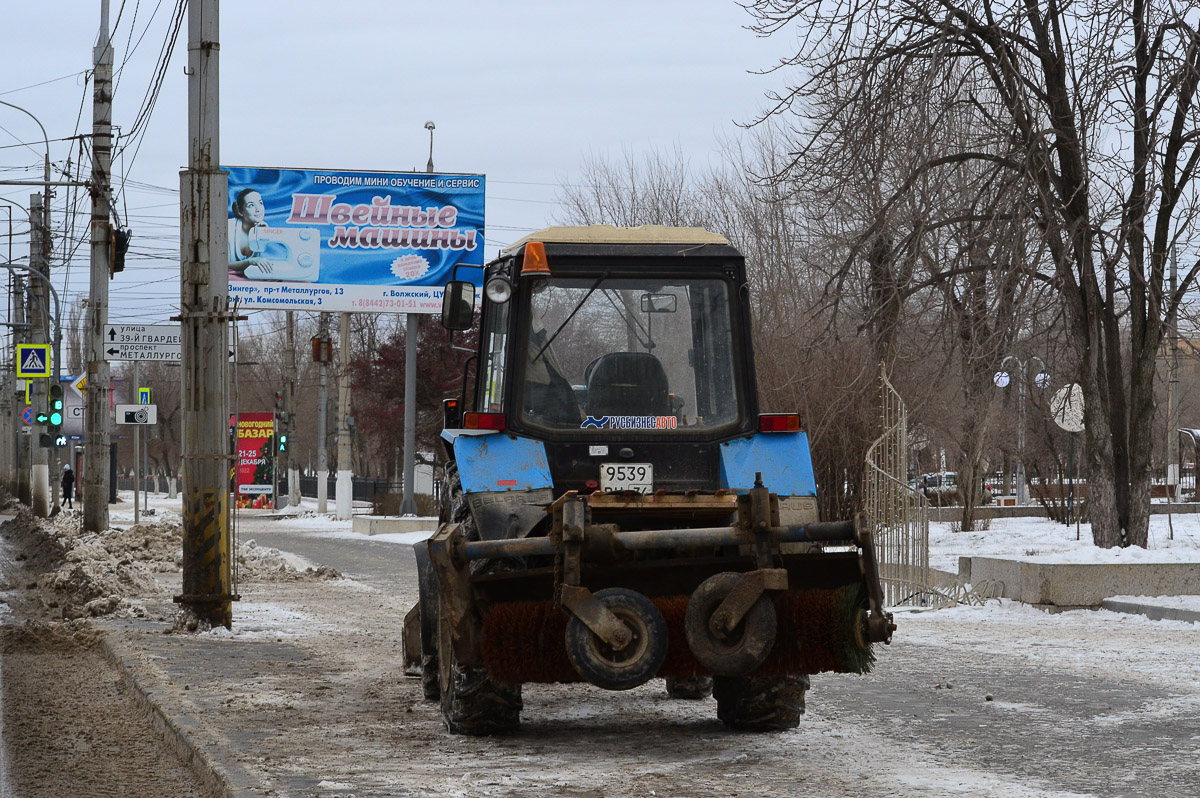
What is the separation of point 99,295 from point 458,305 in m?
19.9

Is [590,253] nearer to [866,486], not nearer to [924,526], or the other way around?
[924,526]

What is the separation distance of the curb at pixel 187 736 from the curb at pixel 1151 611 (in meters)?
9.15

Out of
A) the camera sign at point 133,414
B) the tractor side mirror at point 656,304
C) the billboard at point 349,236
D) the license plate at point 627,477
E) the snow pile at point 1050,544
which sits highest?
the billboard at point 349,236

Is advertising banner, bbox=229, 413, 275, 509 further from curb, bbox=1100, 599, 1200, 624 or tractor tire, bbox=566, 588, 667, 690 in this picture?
tractor tire, bbox=566, 588, 667, 690

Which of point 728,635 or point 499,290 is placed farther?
point 499,290

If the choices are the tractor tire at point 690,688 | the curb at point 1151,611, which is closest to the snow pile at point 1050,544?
the curb at point 1151,611

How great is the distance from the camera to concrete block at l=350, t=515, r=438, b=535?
1367 inches

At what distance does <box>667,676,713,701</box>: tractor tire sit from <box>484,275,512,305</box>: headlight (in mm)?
2810

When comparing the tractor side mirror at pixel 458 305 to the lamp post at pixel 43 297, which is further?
the lamp post at pixel 43 297

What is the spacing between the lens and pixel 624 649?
22.2ft

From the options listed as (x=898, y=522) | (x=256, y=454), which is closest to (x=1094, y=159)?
(x=898, y=522)

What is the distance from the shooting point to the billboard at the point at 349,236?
3359cm

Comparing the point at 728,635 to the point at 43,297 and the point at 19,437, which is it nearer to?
the point at 43,297

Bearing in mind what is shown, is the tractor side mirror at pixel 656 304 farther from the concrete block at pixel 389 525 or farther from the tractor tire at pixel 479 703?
the concrete block at pixel 389 525
